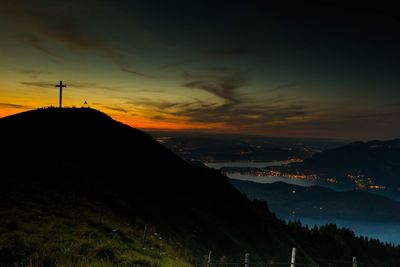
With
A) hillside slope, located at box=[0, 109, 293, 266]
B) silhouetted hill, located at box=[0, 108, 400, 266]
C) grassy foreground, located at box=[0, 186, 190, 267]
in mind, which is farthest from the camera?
hillside slope, located at box=[0, 109, 293, 266]

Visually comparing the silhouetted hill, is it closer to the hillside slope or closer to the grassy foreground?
the grassy foreground

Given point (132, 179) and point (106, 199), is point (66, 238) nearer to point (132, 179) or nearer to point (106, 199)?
point (106, 199)

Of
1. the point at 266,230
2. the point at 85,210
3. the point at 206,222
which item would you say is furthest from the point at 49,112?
the point at 266,230

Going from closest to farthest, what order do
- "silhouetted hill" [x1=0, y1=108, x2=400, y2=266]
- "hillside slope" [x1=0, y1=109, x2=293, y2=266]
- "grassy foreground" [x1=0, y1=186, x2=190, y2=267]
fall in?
"grassy foreground" [x1=0, y1=186, x2=190, y2=267], "silhouetted hill" [x1=0, y1=108, x2=400, y2=266], "hillside slope" [x1=0, y1=109, x2=293, y2=266]

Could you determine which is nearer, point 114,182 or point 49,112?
point 114,182

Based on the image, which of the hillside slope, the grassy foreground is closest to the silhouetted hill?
the grassy foreground

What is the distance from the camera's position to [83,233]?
23.4 metres

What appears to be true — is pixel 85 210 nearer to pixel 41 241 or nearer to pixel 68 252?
pixel 41 241

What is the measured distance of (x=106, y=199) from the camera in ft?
125

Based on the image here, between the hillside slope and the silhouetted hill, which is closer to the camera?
the silhouetted hill

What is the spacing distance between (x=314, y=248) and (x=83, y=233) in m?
108

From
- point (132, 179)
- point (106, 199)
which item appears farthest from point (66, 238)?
point (132, 179)

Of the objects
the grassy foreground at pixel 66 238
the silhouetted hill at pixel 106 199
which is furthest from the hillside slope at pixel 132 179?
the grassy foreground at pixel 66 238

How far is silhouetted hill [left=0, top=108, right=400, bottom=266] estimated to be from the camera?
22.1 meters
